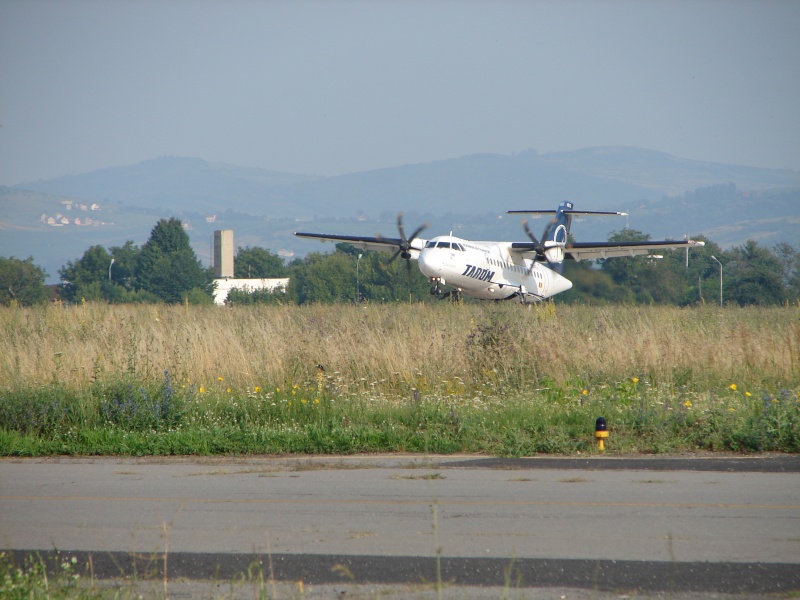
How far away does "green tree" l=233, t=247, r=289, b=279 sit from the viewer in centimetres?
9444

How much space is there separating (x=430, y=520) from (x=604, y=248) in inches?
1272

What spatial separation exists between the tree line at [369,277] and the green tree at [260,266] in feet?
0.38

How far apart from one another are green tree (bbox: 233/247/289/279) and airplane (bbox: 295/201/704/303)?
2270 inches

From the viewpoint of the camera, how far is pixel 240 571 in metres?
5.09

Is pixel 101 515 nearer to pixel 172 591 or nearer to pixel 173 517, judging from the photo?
pixel 173 517

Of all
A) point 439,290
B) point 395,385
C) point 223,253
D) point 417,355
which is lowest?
point 395,385

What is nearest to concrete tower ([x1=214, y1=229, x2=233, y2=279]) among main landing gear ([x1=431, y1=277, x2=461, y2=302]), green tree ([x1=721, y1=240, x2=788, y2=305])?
green tree ([x1=721, y1=240, x2=788, y2=305])

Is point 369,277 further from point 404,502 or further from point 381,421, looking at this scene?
point 404,502

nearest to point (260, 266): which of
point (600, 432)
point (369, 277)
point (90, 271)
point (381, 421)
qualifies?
point (90, 271)

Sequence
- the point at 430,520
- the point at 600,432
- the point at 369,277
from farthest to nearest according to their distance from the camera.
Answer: the point at 369,277 < the point at 600,432 < the point at 430,520

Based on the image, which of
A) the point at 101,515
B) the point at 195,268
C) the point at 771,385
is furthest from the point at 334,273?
the point at 101,515

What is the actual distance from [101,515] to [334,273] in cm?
4641

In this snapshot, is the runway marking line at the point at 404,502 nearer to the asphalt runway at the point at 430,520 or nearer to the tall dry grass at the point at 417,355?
the asphalt runway at the point at 430,520

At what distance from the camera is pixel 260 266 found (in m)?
95.2
